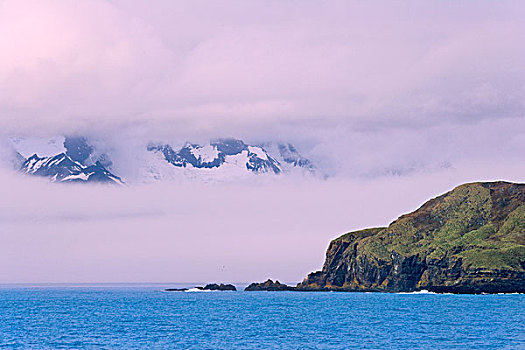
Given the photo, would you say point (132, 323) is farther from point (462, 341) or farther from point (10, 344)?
point (462, 341)

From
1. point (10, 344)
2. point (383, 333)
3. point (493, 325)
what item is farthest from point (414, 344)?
point (10, 344)

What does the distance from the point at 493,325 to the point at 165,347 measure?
83.5 meters

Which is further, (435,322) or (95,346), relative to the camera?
(435,322)

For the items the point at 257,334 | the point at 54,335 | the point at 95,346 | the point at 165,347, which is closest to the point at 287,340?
the point at 257,334

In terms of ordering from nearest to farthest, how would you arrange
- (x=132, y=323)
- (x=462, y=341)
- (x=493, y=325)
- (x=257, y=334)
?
1. (x=462, y=341)
2. (x=257, y=334)
3. (x=493, y=325)
4. (x=132, y=323)

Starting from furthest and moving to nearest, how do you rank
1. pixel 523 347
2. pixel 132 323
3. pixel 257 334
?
pixel 132 323, pixel 257 334, pixel 523 347

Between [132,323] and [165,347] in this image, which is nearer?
[165,347]

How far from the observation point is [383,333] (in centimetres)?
16638

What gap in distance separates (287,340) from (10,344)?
51.4 metres

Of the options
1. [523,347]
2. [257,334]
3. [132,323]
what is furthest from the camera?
[132,323]

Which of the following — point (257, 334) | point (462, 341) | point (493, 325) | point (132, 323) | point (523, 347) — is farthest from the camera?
point (132, 323)

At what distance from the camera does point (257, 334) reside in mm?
165375

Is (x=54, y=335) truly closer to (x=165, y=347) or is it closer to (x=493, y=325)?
(x=165, y=347)

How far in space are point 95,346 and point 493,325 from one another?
9398 cm
